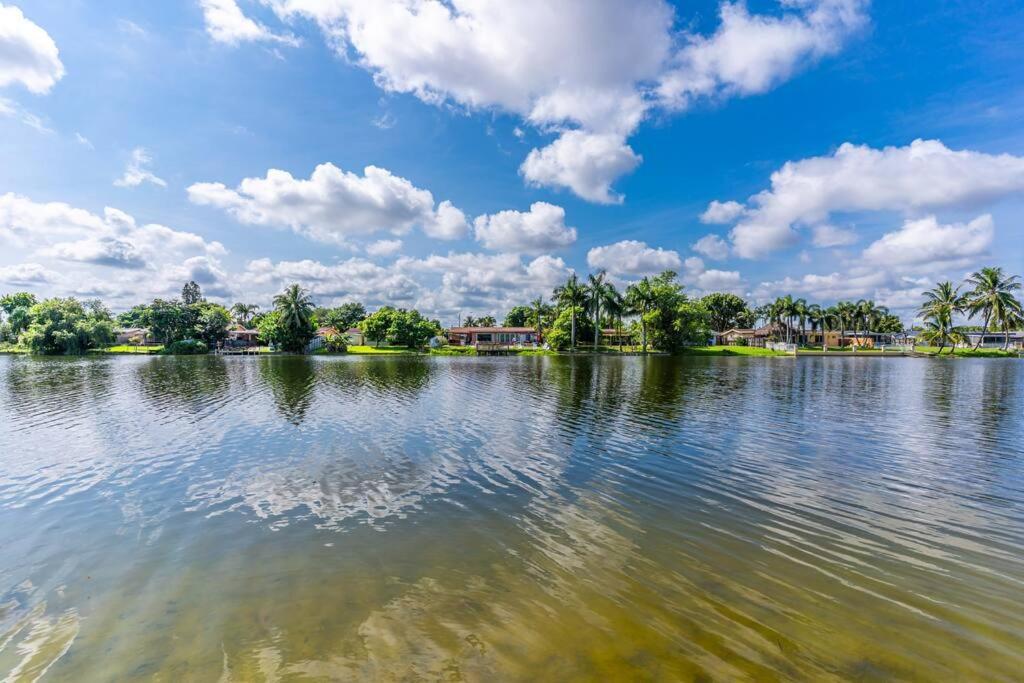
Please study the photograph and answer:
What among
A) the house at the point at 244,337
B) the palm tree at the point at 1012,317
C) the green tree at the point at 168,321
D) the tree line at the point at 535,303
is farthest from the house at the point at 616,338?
the green tree at the point at 168,321

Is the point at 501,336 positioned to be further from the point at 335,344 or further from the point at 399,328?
the point at 335,344

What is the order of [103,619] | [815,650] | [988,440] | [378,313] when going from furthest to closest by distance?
[378,313]
[988,440]
[103,619]
[815,650]

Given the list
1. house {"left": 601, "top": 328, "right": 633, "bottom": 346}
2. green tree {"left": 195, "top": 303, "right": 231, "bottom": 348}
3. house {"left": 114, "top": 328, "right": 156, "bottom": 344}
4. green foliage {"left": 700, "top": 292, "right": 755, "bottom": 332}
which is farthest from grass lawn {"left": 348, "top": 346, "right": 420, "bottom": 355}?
green foliage {"left": 700, "top": 292, "right": 755, "bottom": 332}

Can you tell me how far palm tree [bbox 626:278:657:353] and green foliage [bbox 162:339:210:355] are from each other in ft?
332

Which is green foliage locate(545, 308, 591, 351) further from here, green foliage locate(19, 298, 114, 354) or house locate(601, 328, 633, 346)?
green foliage locate(19, 298, 114, 354)

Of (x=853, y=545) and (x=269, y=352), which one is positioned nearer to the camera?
(x=853, y=545)

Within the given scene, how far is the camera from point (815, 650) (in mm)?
5488

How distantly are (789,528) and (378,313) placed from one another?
381 ft

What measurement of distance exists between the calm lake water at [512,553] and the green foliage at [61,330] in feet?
308

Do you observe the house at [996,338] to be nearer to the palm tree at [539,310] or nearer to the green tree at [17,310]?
the palm tree at [539,310]

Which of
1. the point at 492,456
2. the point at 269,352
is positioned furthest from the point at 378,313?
the point at 492,456

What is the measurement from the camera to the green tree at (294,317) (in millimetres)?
98000

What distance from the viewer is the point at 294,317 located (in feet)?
322

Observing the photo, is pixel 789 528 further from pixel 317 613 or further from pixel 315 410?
pixel 315 410
